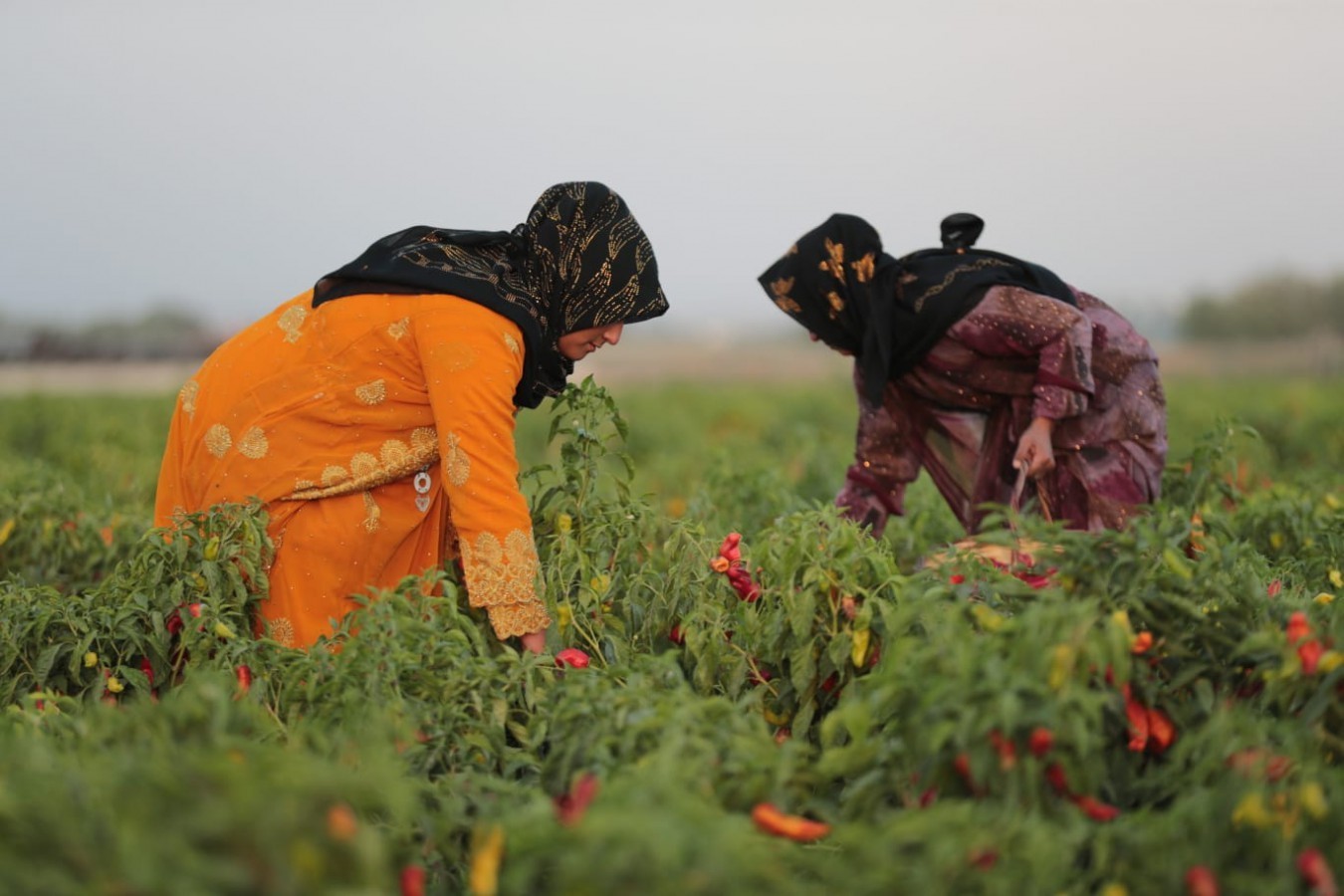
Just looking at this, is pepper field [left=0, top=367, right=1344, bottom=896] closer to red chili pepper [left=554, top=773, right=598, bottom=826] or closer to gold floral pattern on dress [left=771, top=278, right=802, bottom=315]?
red chili pepper [left=554, top=773, right=598, bottom=826]

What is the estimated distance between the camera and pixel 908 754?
80.8 inches

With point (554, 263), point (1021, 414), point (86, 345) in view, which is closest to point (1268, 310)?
point (86, 345)

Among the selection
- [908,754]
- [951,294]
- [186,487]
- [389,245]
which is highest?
[389,245]

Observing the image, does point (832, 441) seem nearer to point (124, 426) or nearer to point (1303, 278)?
point (124, 426)

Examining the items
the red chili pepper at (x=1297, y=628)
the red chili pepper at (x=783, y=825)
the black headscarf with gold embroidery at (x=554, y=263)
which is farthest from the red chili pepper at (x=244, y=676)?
the red chili pepper at (x=1297, y=628)

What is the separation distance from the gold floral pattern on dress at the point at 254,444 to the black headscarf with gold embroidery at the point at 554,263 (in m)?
0.33

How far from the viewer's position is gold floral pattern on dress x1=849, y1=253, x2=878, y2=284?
377 centimetres

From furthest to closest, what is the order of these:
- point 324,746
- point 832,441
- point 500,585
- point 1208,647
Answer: point 832,441, point 500,585, point 1208,647, point 324,746

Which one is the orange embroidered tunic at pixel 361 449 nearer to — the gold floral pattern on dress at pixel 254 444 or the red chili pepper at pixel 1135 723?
the gold floral pattern on dress at pixel 254 444

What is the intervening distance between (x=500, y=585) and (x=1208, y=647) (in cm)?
140

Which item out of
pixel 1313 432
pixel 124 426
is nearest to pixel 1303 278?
pixel 1313 432

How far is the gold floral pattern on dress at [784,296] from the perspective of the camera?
12.8 ft

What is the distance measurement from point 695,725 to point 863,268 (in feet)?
6.58

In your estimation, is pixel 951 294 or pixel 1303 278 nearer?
pixel 951 294
